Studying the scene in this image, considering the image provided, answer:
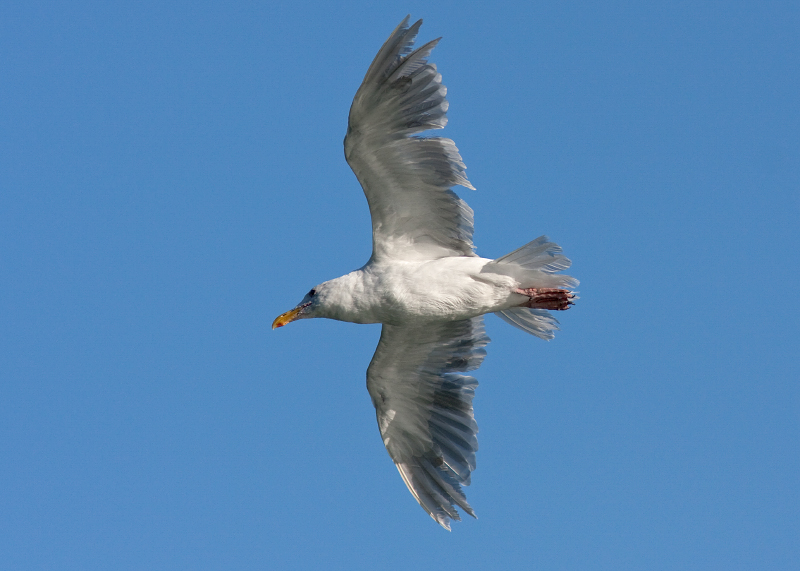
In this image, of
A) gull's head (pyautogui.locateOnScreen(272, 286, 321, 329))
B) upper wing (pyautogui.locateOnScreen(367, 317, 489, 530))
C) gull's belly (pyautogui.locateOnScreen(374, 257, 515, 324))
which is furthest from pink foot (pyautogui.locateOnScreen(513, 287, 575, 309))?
gull's head (pyautogui.locateOnScreen(272, 286, 321, 329))

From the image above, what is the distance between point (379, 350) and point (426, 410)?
855mm

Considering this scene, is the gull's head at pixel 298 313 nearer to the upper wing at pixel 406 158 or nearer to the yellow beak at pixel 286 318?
the yellow beak at pixel 286 318

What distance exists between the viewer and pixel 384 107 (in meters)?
9.20

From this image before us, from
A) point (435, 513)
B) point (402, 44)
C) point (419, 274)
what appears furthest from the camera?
point (435, 513)

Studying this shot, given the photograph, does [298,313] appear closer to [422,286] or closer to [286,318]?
Answer: [286,318]

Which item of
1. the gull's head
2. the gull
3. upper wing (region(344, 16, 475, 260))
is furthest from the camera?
the gull's head

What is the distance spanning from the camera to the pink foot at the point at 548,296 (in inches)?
377

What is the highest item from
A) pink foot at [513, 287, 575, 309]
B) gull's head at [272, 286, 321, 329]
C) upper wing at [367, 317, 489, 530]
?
gull's head at [272, 286, 321, 329]

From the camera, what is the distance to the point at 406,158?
9.48 meters

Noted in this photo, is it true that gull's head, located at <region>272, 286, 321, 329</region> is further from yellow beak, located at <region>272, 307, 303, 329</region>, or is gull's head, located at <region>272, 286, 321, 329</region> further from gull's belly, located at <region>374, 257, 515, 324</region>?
gull's belly, located at <region>374, 257, 515, 324</region>

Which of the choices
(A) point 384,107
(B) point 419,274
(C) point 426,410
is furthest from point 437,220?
(C) point 426,410

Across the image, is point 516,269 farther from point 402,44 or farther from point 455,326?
point 402,44

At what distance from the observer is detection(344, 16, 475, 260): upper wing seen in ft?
29.8

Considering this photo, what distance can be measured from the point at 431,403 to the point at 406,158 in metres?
2.89
